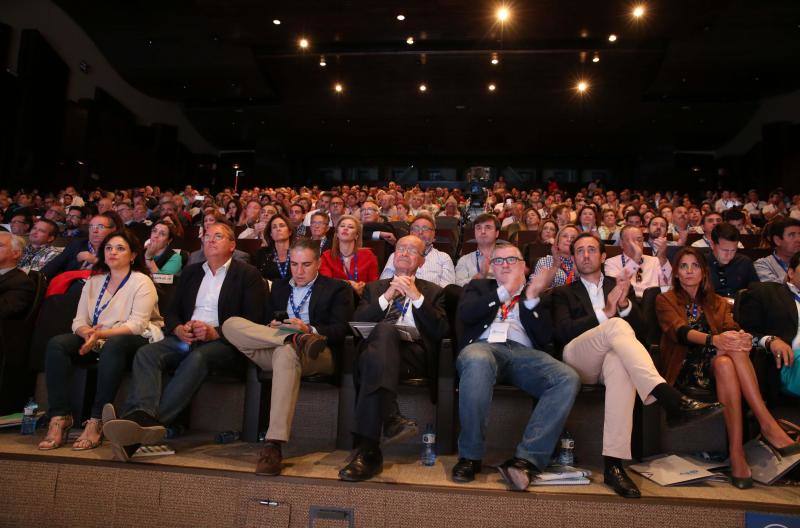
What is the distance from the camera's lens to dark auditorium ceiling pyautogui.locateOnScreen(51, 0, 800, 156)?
9000 millimetres

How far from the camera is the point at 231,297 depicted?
8.77 feet

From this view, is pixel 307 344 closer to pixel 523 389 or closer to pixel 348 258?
pixel 523 389

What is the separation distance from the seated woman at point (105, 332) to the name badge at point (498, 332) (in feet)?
5.12

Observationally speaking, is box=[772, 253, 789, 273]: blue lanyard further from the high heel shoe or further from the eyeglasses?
the high heel shoe

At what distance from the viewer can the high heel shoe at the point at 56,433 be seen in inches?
89.4

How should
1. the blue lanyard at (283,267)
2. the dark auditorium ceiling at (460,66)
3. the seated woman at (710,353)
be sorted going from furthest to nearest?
1. the dark auditorium ceiling at (460,66)
2. the blue lanyard at (283,267)
3. the seated woman at (710,353)

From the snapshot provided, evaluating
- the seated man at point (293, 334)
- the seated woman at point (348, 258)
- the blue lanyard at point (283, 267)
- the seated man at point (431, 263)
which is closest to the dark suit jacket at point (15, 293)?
the seated man at point (293, 334)

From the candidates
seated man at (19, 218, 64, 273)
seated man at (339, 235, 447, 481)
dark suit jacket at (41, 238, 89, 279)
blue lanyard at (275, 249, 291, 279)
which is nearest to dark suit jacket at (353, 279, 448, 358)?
seated man at (339, 235, 447, 481)

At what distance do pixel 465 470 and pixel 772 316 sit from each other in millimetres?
1548

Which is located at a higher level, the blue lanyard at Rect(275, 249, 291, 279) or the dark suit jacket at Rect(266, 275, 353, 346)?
the blue lanyard at Rect(275, 249, 291, 279)

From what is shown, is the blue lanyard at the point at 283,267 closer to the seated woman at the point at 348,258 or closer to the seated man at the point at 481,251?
the seated woman at the point at 348,258

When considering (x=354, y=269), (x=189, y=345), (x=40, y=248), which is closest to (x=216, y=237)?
(x=189, y=345)

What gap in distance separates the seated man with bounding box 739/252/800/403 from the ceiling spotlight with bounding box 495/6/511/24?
7.44 metres

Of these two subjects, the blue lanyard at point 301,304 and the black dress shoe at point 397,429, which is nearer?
the black dress shoe at point 397,429
